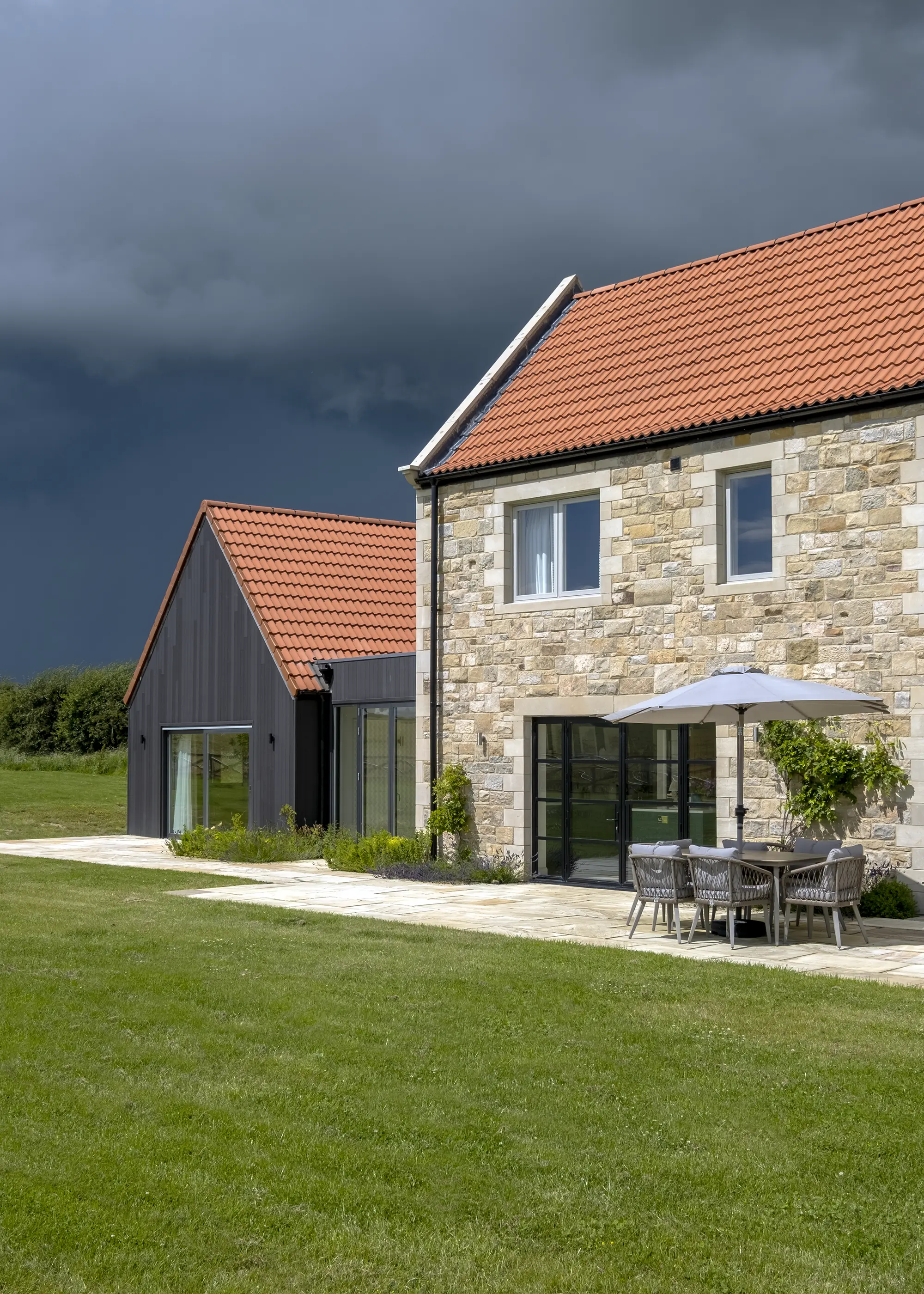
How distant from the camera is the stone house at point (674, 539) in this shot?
15047mm

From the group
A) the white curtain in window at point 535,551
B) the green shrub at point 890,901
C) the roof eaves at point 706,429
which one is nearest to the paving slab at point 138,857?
the white curtain in window at point 535,551

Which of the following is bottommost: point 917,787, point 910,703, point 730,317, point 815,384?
point 917,787

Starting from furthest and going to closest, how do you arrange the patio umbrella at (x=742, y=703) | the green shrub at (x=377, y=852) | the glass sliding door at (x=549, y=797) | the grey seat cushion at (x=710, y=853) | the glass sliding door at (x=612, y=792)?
the green shrub at (x=377, y=852) → the glass sliding door at (x=549, y=797) → the glass sliding door at (x=612, y=792) → the patio umbrella at (x=742, y=703) → the grey seat cushion at (x=710, y=853)

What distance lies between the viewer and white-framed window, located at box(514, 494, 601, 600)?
18.0 metres

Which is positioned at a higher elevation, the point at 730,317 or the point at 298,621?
the point at 730,317

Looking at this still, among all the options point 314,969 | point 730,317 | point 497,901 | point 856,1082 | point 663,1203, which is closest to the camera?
point 663,1203

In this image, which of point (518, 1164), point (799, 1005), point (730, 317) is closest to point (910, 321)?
point (730, 317)

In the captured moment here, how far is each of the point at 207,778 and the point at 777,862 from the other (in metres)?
15.0

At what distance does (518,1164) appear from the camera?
5875 millimetres

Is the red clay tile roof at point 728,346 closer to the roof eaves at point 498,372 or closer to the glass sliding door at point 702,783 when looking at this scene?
the roof eaves at point 498,372

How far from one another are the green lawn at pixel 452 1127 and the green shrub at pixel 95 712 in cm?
4237

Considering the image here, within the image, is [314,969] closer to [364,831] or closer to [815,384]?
[815,384]

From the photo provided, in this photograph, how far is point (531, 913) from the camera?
48.1ft

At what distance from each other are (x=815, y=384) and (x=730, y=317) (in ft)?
10.4
